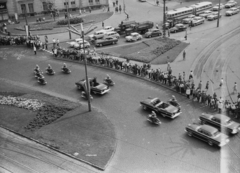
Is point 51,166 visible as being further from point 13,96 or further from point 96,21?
point 96,21

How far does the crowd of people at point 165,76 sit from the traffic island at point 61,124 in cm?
646

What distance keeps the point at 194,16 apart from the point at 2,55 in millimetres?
40368

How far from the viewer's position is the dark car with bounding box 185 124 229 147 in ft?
83.1

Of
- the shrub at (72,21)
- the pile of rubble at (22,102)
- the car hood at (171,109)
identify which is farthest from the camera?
the shrub at (72,21)

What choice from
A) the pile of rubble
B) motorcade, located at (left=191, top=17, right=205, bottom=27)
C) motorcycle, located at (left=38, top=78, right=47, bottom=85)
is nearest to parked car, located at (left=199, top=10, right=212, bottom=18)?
motorcade, located at (left=191, top=17, right=205, bottom=27)

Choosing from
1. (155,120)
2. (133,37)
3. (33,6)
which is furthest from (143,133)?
(33,6)

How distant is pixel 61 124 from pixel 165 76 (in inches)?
559

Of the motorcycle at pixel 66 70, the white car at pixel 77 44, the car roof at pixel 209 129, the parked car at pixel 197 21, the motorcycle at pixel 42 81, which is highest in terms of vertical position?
the parked car at pixel 197 21

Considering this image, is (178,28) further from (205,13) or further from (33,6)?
(33,6)

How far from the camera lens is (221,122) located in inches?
1077

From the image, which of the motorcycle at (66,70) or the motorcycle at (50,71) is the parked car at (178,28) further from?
the motorcycle at (50,71)

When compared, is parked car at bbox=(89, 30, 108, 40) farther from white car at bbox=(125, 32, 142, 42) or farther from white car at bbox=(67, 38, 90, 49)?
white car at bbox=(125, 32, 142, 42)

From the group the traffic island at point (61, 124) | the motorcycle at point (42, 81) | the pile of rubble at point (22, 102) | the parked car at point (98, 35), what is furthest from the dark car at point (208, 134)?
the parked car at point (98, 35)

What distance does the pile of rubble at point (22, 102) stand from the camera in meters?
33.4
